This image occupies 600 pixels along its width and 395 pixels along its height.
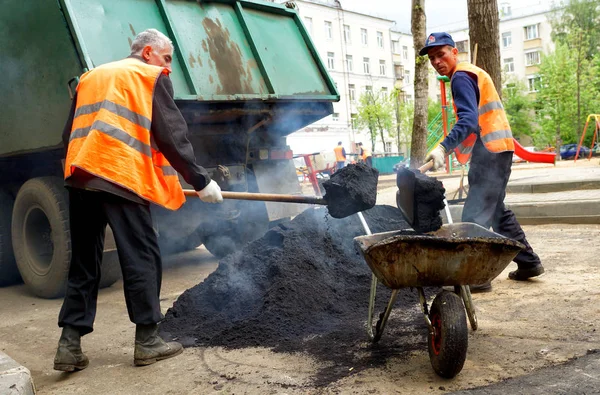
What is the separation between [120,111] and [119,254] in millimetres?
807

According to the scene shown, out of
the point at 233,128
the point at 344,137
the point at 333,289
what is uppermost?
the point at 233,128

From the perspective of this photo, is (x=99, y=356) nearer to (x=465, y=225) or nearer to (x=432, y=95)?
(x=465, y=225)

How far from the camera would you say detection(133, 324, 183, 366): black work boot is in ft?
11.3

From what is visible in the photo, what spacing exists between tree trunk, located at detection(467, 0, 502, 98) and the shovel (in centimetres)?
488

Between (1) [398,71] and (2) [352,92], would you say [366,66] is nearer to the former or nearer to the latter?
(2) [352,92]

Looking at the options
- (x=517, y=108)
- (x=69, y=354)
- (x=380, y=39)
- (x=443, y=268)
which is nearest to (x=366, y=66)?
(x=380, y=39)

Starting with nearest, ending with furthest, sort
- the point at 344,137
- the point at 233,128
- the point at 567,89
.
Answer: the point at 233,128, the point at 567,89, the point at 344,137

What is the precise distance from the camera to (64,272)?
5.38 metres

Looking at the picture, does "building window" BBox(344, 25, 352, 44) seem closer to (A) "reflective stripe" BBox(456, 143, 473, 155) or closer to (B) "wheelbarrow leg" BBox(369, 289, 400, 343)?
(A) "reflective stripe" BBox(456, 143, 473, 155)

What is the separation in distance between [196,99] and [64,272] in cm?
195

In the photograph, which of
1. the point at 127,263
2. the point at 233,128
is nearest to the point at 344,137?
the point at 233,128

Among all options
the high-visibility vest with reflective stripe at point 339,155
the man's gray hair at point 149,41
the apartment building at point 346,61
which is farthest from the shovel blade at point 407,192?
the apartment building at point 346,61

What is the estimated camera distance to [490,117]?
4.35m

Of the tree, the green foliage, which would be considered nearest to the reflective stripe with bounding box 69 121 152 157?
the tree
